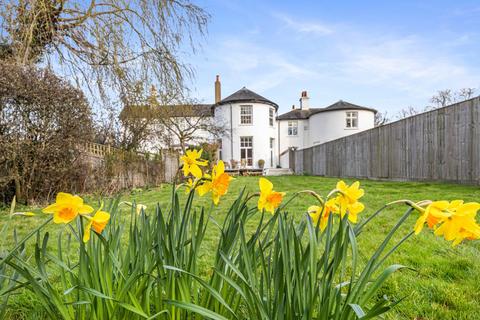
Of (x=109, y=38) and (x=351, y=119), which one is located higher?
(x=351, y=119)

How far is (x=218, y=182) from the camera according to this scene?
1.03 m

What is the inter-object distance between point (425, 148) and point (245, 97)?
53.7ft

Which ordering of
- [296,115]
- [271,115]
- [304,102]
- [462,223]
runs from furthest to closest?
1. [304,102]
2. [296,115]
3. [271,115]
4. [462,223]

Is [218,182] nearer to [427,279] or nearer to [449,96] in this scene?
[427,279]

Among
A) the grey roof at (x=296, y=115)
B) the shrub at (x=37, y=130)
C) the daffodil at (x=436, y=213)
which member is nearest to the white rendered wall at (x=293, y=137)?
the grey roof at (x=296, y=115)

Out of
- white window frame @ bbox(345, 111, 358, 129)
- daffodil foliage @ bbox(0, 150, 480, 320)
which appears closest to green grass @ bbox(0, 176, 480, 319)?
daffodil foliage @ bbox(0, 150, 480, 320)

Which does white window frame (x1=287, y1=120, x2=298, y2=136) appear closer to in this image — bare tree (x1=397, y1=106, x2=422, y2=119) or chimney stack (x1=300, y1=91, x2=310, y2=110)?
chimney stack (x1=300, y1=91, x2=310, y2=110)

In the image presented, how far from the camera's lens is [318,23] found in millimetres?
7605

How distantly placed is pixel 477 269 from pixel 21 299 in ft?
8.73

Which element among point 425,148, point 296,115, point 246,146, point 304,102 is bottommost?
point 425,148

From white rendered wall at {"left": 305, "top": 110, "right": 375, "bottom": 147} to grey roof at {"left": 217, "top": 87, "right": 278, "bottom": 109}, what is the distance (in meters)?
3.79

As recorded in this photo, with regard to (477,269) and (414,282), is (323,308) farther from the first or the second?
(477,269)

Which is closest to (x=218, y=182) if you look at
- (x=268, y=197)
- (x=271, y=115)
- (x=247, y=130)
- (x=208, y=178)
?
(x=208, y=178)

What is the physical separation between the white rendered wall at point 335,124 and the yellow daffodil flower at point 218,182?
22.8 meters
